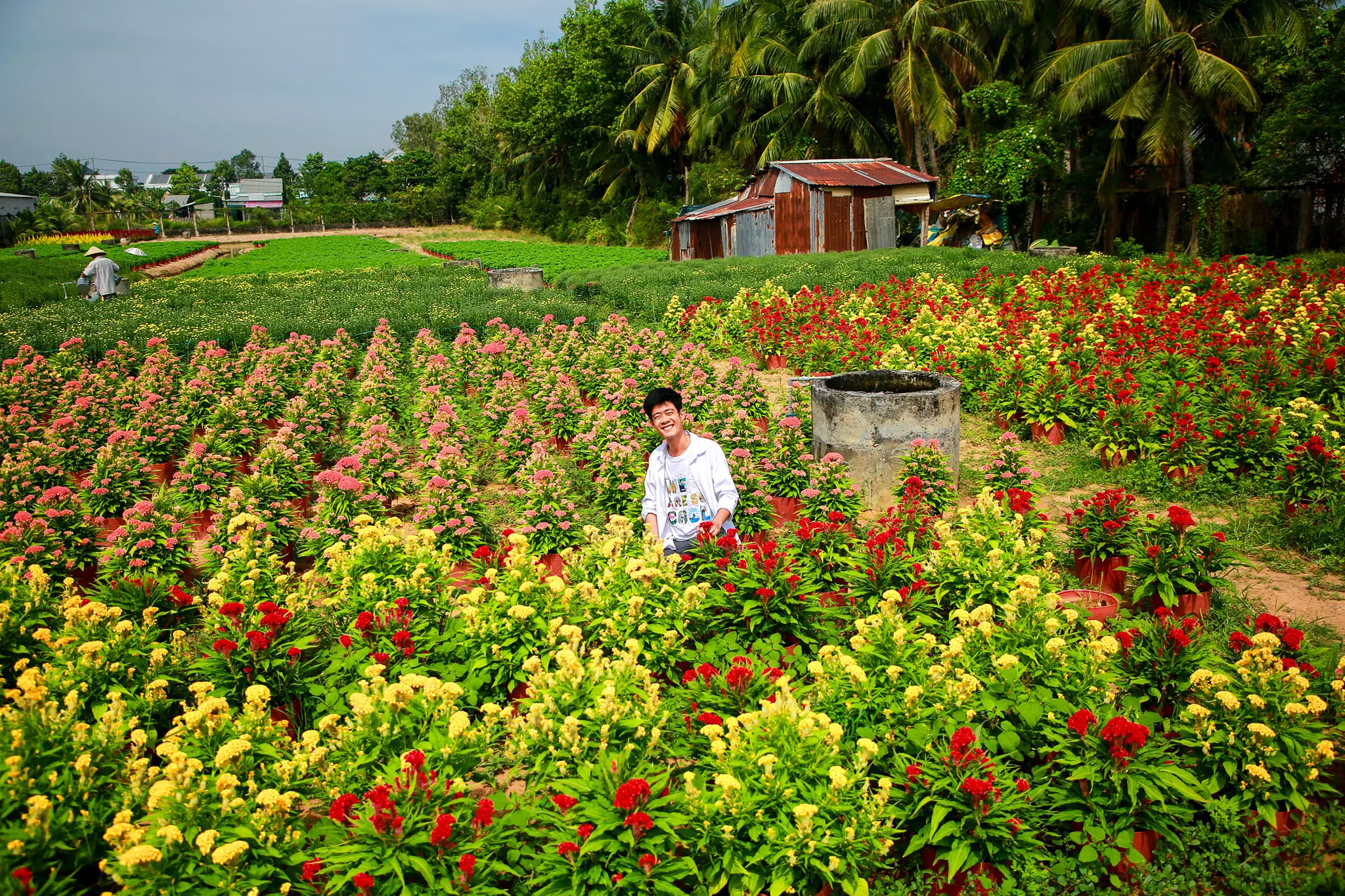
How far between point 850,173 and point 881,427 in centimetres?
2206

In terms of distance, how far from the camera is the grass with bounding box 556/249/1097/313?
15.7 meters

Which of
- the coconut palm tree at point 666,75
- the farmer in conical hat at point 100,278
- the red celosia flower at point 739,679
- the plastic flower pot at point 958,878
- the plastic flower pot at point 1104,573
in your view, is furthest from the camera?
the coconut palm tree at point 666,75

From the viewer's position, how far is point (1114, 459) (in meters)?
6.84

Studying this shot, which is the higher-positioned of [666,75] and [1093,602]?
[666,75]

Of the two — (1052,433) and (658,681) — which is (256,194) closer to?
(1052,433)

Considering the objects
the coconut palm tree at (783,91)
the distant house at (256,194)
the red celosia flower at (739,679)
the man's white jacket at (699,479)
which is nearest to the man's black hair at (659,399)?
the man's white jacket at (699,479)

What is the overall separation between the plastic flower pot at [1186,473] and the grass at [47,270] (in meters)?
23.4

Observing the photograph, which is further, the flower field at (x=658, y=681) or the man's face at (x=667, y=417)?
the man's face at (x=667, y=417)

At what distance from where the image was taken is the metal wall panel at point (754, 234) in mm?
26609

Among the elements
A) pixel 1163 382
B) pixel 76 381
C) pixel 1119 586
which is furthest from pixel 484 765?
pixel 76 381

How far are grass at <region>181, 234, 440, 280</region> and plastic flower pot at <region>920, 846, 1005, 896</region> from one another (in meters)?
Answer: 26.3

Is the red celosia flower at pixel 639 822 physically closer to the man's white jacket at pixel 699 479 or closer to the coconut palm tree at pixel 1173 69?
the man's white jacket at pixel 699 479

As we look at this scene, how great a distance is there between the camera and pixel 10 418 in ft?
25.1

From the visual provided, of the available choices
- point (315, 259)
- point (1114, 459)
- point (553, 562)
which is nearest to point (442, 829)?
point (553, 562)
